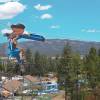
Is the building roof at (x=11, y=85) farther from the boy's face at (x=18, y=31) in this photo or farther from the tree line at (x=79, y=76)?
the boy's face at (x=18, y=31)

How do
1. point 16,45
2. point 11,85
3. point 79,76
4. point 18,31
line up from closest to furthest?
point 16,45, point 18,31, point 79,76, point 11,85

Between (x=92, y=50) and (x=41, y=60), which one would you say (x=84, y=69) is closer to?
(x=92, y=50)

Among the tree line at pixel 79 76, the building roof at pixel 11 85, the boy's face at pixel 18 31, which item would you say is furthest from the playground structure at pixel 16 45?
the building roof at pixel 11 85

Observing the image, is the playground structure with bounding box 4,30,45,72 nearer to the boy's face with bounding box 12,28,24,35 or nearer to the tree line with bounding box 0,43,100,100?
the boy's face with bounding box 12,28,24,35

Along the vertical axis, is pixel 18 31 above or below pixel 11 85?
above

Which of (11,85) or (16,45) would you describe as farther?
(11,85)

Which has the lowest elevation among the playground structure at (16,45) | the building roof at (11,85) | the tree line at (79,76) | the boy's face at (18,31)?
the building roof at (11,85)

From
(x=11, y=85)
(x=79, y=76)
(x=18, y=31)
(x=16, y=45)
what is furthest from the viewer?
(x=11, y=85)

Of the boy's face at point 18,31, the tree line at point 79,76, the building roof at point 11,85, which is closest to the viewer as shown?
the boy's face at point 18,31

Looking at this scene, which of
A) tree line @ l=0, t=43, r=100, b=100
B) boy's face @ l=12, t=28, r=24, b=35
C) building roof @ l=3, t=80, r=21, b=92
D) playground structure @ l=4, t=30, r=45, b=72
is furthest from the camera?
building roof @ l=3, t=80, r=21, b=92

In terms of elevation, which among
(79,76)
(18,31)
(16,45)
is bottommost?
(79,76)

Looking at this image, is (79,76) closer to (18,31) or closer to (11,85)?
(18,31)

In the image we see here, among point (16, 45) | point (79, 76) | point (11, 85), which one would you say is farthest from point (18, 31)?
point (11, 85)

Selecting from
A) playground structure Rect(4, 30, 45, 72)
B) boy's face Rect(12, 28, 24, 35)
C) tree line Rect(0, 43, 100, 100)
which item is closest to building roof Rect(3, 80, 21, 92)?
tree line Rect(0, 43, 100, 100)
